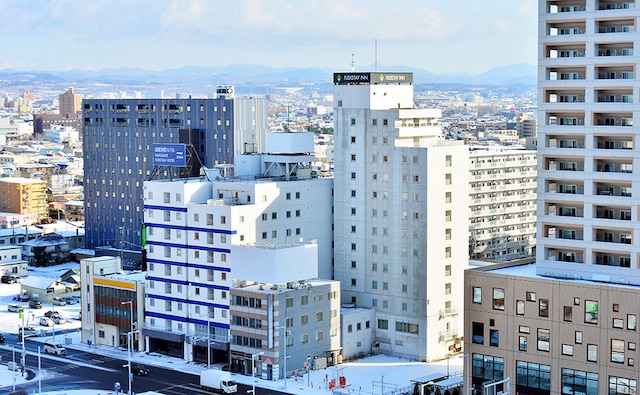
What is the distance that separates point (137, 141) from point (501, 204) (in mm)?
42022

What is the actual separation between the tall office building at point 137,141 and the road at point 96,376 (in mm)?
41825

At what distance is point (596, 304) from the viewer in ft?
206

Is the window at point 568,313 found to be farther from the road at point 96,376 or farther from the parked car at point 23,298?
the parked car at point 23,298

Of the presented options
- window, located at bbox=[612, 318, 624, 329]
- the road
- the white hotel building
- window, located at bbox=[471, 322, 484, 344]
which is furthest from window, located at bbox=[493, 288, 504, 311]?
the road

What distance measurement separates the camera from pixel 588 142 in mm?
65250

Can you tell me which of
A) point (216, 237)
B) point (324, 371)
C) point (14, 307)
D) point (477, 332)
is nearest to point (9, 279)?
point (14, 307)

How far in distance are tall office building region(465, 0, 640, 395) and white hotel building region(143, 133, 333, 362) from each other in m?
15.5

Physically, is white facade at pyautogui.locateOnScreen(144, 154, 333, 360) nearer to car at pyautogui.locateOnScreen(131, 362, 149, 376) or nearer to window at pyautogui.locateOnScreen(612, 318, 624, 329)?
car at pyautogui.locateOnScreen(131, 362, 149, 376)

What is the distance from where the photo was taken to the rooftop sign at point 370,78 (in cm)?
8412

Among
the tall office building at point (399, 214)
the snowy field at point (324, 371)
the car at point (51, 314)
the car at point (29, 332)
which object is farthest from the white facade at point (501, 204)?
the car at point (29, 332)

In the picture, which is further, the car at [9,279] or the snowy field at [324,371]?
the car at [9,279]

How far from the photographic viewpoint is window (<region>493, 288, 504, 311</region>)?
66.7 meters

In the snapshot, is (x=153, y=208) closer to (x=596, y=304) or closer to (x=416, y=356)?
(x=416, y=356)

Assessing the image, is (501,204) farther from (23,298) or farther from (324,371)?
(23,298)
